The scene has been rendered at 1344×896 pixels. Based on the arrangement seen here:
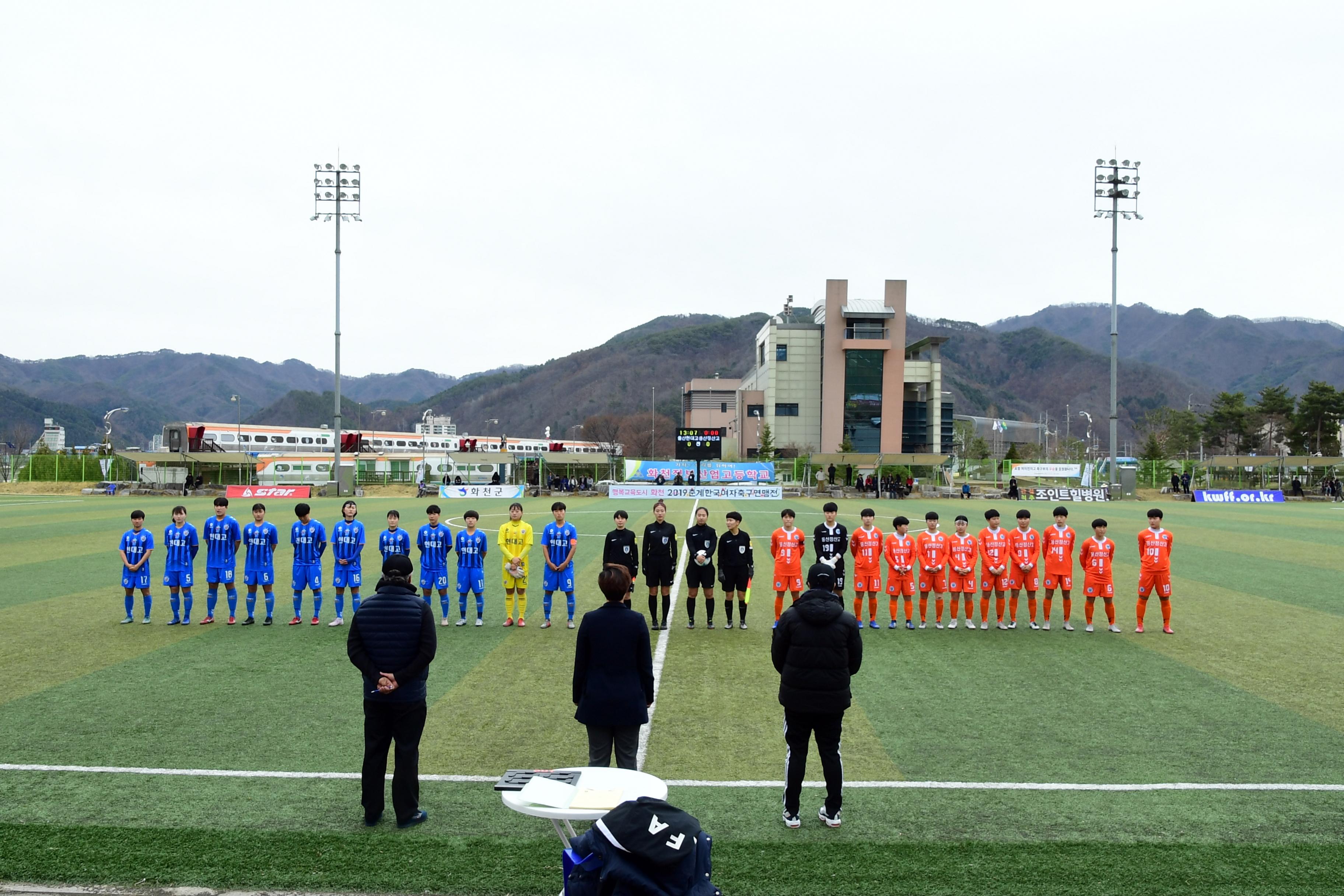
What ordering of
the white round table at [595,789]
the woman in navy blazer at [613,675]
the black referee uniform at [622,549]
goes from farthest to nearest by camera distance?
the black referee uniform at [622,549] < the woman in navy blazer at [613,675] < the white round table at [595,789]

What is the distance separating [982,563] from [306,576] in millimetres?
10178

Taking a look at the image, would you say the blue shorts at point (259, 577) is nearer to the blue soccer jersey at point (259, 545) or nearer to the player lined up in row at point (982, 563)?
the blue soccer jersey at point (259, 545)

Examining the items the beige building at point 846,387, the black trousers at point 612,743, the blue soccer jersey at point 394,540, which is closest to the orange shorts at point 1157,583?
the black trousers at point 612,743

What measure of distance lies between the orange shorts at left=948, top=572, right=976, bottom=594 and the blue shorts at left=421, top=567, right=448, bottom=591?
7.73 m

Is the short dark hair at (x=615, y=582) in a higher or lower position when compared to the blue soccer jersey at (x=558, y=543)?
higher

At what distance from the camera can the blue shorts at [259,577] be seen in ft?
41.0

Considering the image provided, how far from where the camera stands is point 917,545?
1296 centimetres

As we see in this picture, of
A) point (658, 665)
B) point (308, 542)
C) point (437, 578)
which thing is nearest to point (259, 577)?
point (308, 542)

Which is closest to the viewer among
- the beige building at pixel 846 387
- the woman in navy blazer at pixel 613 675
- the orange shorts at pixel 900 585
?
the woman in navy blazer at pixel 613 675

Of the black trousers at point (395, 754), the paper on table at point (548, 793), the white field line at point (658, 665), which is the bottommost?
the white field line at point (658, 665)

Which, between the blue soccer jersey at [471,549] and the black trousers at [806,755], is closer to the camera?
the black trousers at [806,755]

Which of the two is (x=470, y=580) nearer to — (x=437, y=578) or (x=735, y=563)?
(x=437, y=578)

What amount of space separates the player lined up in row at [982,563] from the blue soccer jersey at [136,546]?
9336 millimetres

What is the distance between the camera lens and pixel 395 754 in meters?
5.54
